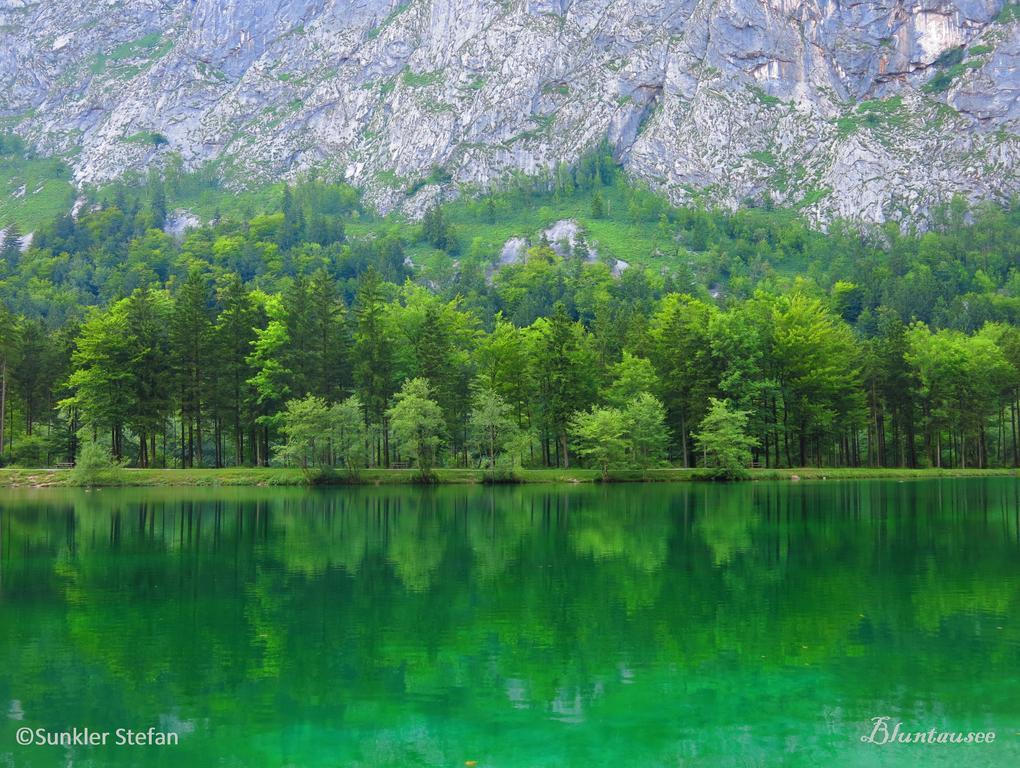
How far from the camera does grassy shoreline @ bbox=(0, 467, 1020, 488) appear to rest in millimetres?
67875

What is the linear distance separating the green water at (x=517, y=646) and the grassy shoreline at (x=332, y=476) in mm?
35619

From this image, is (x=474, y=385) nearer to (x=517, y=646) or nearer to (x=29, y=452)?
(x=29, y=452)

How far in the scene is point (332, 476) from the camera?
69.1m

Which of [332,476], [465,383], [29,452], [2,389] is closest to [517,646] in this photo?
[332,476]

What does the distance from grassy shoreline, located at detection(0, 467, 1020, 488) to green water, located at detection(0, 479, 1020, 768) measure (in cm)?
3562

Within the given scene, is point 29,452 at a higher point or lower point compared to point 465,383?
lower

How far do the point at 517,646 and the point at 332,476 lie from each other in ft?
181

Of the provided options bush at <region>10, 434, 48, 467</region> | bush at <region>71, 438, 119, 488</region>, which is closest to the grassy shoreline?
bush at <region>71, 438, 119, 488</region>

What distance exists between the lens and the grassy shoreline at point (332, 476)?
6788 cm

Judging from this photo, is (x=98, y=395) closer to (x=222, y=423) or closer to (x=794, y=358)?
(x=222, y=423)

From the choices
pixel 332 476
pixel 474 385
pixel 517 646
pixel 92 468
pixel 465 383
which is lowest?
pixel 517 646

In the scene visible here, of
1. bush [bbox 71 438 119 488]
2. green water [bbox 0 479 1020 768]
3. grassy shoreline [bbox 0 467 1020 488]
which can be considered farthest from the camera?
grassy shoreline [bbox 0 467 1020 488]

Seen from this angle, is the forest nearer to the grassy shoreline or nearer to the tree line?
the tree line

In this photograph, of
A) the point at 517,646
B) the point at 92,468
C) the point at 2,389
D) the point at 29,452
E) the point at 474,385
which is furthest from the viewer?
the point at 474,385
